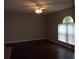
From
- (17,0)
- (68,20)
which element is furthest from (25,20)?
(17,0)

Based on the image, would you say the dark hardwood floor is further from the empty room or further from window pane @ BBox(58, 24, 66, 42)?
window pane @ BBox(58, 24, 66, 42)

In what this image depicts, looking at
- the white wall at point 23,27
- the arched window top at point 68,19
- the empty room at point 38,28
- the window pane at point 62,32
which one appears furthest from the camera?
the white wall at point 23,27

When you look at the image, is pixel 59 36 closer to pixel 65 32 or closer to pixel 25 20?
pixel 65 32

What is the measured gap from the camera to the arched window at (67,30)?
19.8 feet

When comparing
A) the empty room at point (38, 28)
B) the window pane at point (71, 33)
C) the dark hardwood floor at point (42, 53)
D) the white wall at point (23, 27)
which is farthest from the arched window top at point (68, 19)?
the white wall at point (23, 27)

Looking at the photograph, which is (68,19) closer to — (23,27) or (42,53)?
(42,53)

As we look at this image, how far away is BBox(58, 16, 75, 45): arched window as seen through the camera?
6.02 metres

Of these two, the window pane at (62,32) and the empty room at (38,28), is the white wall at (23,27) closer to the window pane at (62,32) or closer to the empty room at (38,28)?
the empty room at (38,28)

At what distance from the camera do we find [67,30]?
652cm

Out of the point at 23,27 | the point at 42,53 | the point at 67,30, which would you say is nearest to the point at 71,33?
the point at 67,30

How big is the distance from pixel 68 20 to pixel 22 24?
4034 mm

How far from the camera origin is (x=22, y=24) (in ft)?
28.2

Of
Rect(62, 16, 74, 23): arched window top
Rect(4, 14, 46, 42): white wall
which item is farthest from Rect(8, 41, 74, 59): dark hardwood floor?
Rect(4, 14, 46, 42): white wall
